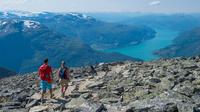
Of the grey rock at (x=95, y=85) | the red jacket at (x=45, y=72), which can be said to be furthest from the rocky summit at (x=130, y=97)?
the red jacket at (x=45, y=72)

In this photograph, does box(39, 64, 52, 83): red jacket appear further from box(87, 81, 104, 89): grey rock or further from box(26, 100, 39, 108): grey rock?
box(87, 81, 104, 89): grey rock

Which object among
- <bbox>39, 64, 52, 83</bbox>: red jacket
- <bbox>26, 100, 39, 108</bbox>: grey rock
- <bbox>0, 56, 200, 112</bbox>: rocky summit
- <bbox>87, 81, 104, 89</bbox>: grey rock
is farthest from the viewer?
<bbox>87, 81, 104, 89</bbox>: grey rock

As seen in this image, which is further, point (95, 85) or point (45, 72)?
point (95, 85)

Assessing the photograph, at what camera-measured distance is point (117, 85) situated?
32875 mm

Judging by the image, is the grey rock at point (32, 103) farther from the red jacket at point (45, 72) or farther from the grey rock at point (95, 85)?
the grey rock at point (95, 85)

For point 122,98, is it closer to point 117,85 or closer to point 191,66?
point 117,85

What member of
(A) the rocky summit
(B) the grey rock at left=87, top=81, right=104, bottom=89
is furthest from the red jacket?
(B) the grey rock at left=87, top=81, right=104, bottom=89

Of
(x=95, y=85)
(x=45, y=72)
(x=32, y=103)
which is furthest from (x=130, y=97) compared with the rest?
(x=95, y=85)

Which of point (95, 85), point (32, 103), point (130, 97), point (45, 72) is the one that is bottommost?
point (95, 85)

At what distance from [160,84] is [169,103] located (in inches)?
413

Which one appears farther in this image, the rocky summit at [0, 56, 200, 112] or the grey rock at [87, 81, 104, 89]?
the grey rock at [87, 81, 104, 89]

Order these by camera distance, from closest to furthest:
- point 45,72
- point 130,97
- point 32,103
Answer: point 130,97 < point 32,103 < point 45,72

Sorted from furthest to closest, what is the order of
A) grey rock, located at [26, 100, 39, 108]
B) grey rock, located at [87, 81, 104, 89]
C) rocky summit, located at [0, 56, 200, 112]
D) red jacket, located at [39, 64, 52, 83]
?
grey rock, located at [87, 81, 104, 89], red jacket, located at [39, 64, 52, 83], grey rock, located at [26, 100, 39, 108], rocky summit, located at [0, 56, 200, 112]

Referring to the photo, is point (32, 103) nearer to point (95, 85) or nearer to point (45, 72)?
point (45, 72)
